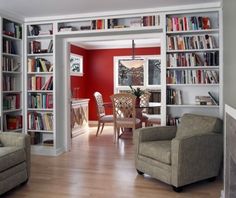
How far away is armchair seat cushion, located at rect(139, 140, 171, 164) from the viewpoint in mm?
3359

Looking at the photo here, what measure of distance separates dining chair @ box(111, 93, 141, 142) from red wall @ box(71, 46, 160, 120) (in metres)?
2.48

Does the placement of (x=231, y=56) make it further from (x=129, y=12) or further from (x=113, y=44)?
(x=113, y=44)

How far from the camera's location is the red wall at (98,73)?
855 centimetres

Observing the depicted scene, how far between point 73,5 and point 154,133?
Answer: 7.17 feet

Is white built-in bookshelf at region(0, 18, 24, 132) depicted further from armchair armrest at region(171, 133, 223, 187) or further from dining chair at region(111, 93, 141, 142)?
armchair armrest at region(171, 133, 223, 187)

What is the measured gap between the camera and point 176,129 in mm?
4098

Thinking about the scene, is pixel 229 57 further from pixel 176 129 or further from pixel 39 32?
pixel 39 32

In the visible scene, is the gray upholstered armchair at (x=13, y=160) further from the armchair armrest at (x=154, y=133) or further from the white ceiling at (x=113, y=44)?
the white ceiling at (x=113, y=44)

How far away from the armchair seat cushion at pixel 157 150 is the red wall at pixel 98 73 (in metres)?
4.81

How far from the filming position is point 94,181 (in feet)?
11.9

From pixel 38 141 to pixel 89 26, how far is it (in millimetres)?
2261

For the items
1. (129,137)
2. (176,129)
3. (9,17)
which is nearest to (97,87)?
(129,137)

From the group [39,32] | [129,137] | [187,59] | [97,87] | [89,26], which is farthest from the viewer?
[97,87]

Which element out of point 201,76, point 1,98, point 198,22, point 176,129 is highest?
point 198,22
